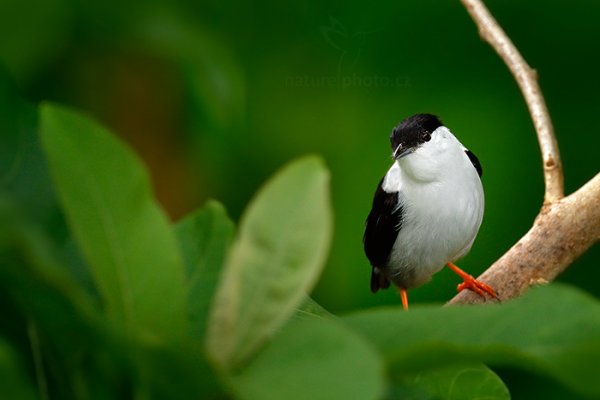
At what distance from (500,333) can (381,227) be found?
1155 mm

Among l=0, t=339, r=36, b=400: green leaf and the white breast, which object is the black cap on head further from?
l=0, t=339, r=36, b=400: green leaf

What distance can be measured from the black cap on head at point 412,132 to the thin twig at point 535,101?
27 centimetres

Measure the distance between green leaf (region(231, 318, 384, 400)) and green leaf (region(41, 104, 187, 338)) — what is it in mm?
24

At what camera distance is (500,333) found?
0.24 metres

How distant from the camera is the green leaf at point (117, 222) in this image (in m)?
0.22

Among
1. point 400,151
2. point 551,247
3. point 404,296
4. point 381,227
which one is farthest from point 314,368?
point 404,296

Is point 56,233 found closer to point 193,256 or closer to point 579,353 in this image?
point 193,256

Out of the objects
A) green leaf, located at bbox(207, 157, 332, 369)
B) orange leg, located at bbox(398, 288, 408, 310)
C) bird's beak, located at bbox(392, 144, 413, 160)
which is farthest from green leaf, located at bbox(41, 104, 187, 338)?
orange leg, located at bbox(398, 288, 408, 310)

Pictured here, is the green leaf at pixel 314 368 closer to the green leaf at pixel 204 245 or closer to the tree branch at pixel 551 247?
the green leaf at pixel 204 245

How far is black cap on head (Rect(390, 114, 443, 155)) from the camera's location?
4.14ft

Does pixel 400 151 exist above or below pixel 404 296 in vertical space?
above

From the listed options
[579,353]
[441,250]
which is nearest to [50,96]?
[579,353]

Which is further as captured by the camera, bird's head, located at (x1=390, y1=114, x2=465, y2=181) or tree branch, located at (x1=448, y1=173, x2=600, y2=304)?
bird's head, located at (x1=390, y1=114, x2=465, y2=181)

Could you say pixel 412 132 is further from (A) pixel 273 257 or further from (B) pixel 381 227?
(A) pixel 273 257
